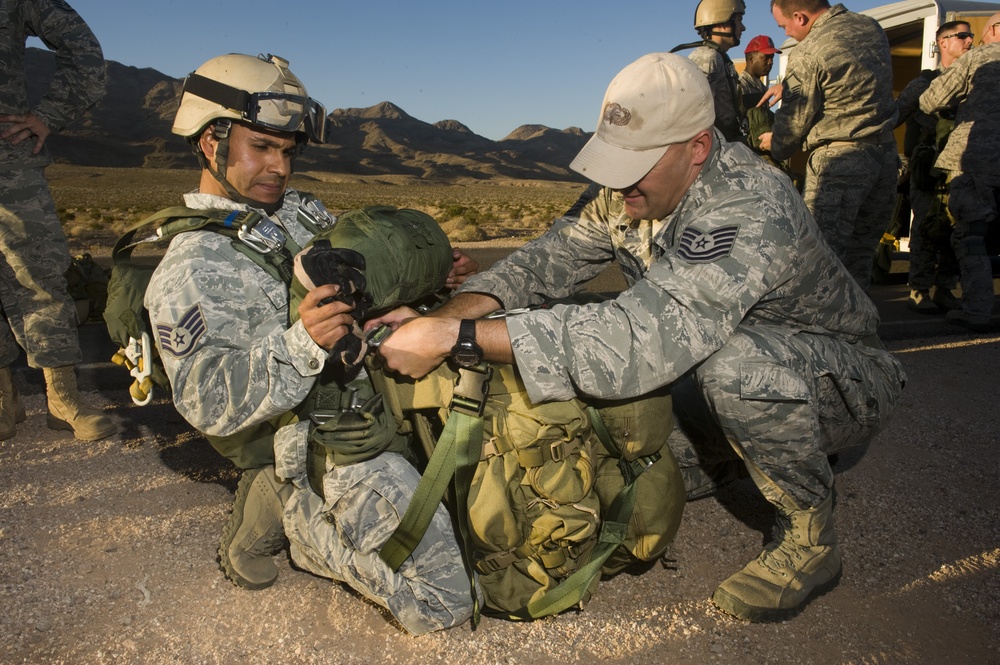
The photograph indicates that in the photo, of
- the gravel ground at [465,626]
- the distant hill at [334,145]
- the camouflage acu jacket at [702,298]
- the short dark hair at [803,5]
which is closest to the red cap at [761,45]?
the short dark hair at [803,5]

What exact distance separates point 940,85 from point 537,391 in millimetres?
5929

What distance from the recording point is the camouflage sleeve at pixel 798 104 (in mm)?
5711

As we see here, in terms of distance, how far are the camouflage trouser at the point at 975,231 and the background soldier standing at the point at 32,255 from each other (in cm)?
613

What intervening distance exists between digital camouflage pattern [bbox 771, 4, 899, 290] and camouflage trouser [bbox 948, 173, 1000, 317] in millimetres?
846

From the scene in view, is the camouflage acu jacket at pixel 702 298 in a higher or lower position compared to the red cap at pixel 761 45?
lower

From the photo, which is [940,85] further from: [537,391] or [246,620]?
[246,620]

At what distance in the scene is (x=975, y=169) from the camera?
6332mm

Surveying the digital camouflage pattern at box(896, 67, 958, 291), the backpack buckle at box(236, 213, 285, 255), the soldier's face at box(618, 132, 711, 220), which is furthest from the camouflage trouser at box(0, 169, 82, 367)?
the digital camouflage pattern at box(896, 67, 958, 291)

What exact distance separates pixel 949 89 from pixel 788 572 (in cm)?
551

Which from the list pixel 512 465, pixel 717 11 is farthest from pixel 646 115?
pixel 717 11

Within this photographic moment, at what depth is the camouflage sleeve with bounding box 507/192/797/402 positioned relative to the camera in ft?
7.89

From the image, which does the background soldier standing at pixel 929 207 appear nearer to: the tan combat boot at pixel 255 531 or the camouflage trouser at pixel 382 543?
the camouflage trouser at pixel 382 543

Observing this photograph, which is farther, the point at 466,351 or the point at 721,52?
the point at 721,52

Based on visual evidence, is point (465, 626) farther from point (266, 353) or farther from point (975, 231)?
point (975, 231)
